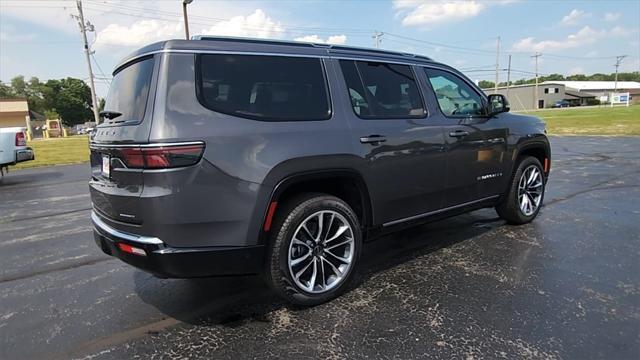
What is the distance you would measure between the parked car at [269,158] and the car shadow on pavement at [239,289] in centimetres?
37

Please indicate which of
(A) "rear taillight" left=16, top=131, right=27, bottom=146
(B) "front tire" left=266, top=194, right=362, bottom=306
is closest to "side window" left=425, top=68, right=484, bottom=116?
(B) "front tire" left=266, top=194, right=362, bottom=306

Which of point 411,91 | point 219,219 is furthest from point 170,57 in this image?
point 411,91

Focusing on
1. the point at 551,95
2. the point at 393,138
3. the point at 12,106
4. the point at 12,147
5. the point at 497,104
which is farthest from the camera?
the point at 551,95

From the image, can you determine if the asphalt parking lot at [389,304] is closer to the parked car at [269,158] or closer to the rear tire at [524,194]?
the rear tire at [524,194]

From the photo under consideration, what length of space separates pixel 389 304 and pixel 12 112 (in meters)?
80.5

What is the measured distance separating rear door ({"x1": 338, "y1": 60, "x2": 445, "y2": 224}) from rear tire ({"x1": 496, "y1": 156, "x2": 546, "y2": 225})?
4.71 ft

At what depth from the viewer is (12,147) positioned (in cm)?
1141

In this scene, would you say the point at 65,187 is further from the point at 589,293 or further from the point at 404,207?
the point at 589,293

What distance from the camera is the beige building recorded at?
219ft

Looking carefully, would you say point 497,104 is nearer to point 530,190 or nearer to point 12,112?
point 530,190

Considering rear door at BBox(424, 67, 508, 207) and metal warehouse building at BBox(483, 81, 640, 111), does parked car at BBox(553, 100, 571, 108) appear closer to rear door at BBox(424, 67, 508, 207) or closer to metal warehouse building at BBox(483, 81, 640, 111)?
metal warehouse building at BBox(483, 81, 640, 111)

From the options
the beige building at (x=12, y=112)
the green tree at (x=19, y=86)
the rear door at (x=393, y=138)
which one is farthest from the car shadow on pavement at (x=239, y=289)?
the green tree at (x=19, y=86)

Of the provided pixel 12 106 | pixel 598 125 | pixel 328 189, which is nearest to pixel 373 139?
pixel 328 189

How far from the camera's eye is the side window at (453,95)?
4.43m
